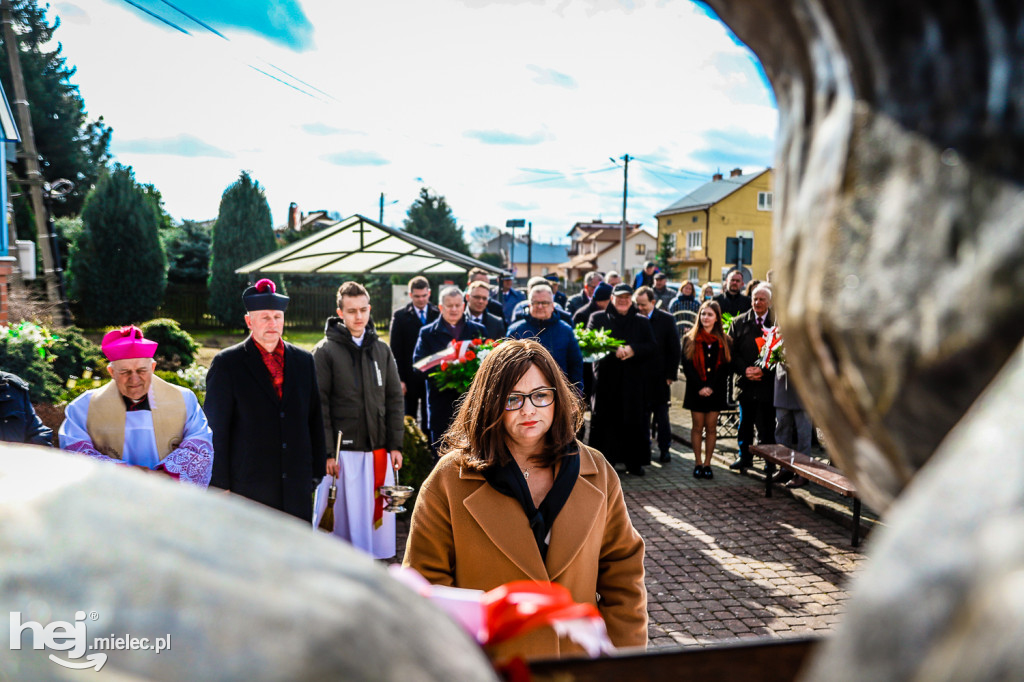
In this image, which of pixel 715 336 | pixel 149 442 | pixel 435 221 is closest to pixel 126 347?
pixel 149 442

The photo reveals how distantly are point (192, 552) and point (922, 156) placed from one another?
0.57 m

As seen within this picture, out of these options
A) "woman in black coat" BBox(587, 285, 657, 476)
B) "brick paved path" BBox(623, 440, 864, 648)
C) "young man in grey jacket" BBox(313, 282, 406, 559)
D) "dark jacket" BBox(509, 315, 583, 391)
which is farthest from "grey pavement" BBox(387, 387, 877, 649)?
"dark jacket" BBox(509, 315, 583, 391)

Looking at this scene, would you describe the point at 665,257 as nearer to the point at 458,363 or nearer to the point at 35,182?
the point at 35,182

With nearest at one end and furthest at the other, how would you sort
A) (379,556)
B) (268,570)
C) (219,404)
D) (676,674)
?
1. (268,570)
2. (676,674)
3. (219,404)
4. (379,556)

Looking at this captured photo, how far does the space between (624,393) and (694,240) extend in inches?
2088

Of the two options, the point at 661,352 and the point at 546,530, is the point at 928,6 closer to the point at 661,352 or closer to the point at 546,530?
the point at 546,530

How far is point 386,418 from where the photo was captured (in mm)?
6766

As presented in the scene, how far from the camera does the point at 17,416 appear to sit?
468 centimetres

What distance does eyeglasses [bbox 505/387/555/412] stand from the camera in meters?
3.16

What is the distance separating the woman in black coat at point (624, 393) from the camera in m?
9.53

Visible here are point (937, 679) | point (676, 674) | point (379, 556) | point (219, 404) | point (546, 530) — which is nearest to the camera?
point (937, 679)

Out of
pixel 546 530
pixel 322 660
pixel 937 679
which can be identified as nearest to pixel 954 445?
pixel 937 679

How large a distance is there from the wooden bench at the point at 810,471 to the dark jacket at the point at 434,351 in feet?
11.2

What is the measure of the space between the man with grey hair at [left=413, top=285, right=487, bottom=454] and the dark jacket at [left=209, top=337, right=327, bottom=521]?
2301 mm
